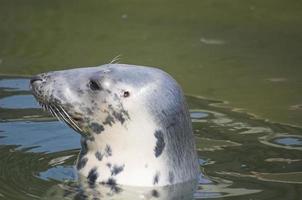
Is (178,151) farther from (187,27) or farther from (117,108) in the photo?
(187,27)

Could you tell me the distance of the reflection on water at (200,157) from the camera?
5.67 m

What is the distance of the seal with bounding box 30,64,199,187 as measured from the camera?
5.62 meters

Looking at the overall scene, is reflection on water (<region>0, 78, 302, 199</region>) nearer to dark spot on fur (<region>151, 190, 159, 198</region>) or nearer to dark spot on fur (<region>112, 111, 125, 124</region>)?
dark spot on fur (<region>151, 190, 159, 198</region>)

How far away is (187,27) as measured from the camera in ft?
32.0

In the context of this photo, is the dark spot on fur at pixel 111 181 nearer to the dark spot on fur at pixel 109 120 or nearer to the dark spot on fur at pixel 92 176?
the dark spot on fur at pixel 92 176

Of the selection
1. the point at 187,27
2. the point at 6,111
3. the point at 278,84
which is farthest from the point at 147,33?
the point at 6,111

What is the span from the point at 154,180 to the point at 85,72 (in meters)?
0.75

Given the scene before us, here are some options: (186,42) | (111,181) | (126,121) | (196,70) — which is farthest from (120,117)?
(186,42)

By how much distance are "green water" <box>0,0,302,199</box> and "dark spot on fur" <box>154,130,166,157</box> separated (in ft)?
1.10

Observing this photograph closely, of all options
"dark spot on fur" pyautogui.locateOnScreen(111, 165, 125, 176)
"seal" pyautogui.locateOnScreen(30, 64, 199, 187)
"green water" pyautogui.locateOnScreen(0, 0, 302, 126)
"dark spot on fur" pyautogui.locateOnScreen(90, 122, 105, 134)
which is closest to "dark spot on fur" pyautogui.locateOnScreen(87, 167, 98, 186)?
"seal" pyautogui.locateOnScreen(30, 64, 199, 187)

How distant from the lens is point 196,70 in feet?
28.1

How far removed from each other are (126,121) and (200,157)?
94 cm

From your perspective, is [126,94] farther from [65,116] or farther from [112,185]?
[112,185]

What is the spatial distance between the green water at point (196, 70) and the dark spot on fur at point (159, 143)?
0.33 m
